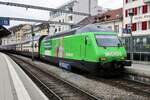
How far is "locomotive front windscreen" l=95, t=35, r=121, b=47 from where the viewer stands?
1908 cm

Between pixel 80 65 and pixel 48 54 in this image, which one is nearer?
pixel 80 65

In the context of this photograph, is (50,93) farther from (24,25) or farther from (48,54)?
(24,25)

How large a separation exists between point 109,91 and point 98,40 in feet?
17.7

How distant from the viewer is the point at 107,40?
1945 centimetres

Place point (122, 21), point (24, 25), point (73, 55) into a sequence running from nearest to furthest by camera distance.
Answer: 1. point (73, 55)
2. point (122, 21)
3. point (24, 25)

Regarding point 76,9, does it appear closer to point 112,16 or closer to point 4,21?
point 112,16

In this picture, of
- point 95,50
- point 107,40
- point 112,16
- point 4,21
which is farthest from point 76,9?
point 95,50

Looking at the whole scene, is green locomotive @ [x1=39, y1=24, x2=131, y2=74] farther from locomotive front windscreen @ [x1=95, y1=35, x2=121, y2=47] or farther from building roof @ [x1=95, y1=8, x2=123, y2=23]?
building roof @ [x1=95, y1=8, x2=123, y2=23]

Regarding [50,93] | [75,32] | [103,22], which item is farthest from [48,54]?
[103,22]

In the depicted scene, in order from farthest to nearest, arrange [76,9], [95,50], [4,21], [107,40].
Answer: [76,9] → [4,21] → [107,40] → [95,50]

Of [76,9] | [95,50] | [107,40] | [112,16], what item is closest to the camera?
[95,50]

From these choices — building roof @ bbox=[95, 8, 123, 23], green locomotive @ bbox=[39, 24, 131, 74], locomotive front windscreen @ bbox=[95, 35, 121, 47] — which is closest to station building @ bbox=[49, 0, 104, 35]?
building roof @ bbox=[95, 8, 123, 23]

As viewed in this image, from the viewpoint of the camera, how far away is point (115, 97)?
41.5 feet

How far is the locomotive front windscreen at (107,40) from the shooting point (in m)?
19.1
